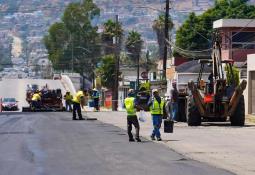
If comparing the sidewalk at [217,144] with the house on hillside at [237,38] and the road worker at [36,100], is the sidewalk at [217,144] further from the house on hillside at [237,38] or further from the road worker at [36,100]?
the house on hillside at [237,38]

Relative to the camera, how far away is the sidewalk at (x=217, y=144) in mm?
Answer: 20955

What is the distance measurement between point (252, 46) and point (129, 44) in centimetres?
6792

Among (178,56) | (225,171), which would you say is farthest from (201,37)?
(225,171)

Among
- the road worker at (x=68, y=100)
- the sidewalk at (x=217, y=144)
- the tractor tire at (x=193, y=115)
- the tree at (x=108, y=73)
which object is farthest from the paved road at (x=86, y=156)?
the tree at (x=108, y=73)

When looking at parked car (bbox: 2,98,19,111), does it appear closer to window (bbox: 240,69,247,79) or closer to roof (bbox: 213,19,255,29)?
roof (bbox: 213,19,255,29)

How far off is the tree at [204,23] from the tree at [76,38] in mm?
58268

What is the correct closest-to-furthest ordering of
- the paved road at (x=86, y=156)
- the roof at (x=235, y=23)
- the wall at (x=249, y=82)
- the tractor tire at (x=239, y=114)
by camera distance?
the paved road at (x=86, y=156) < the tractor tire at (x=239, y=114) < the wall at (x=249, y=82) < the roof at (x=235, y=23)

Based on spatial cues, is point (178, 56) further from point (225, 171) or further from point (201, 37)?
point (225, 171)

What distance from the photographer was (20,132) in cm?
3350

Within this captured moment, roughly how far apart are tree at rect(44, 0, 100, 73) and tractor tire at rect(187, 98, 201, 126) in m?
115

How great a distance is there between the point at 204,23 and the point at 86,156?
74957mm

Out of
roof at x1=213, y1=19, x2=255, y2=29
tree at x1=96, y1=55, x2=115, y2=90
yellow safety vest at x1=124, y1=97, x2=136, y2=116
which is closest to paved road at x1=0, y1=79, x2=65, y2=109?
tree at x1=96, y1=55, x2=115, y2=90

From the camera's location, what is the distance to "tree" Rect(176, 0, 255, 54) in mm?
94562

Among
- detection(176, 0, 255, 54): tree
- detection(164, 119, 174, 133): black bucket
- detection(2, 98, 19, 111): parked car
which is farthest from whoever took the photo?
detection(176, 0, 255, 54): tree
